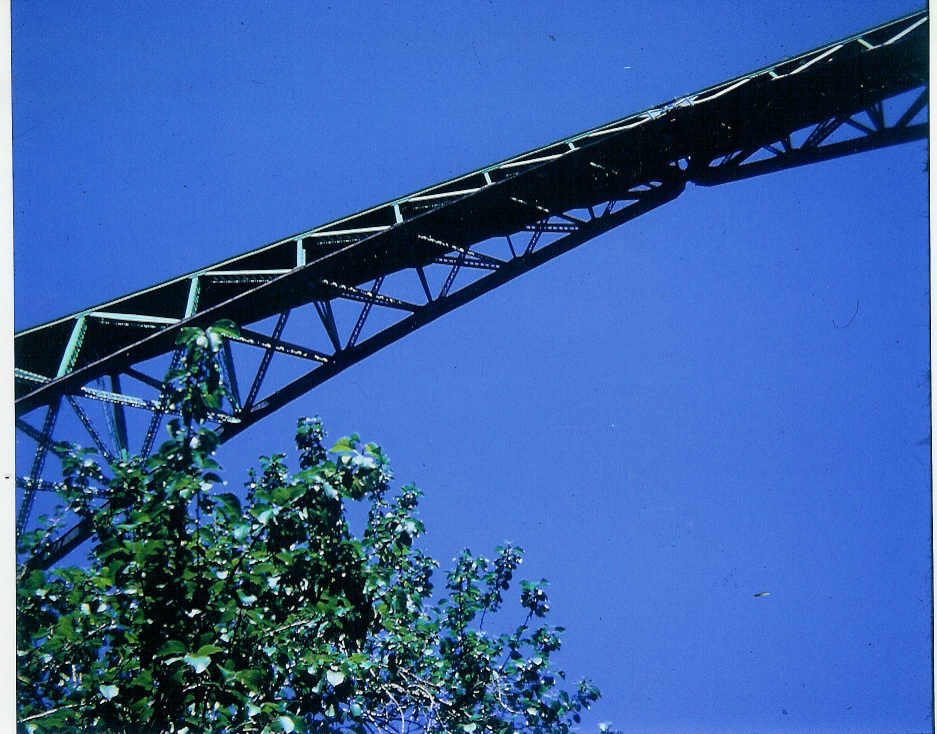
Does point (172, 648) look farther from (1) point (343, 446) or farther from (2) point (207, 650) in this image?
(1) point (343, 446)

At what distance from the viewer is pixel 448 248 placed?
7934mm

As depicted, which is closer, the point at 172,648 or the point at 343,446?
the point at 172,648

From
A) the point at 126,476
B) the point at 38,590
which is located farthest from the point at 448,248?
the point at 38,590

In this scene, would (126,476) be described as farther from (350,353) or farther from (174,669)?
(350,353)

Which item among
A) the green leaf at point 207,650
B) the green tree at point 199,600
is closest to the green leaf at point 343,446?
the green tree at point 199,600

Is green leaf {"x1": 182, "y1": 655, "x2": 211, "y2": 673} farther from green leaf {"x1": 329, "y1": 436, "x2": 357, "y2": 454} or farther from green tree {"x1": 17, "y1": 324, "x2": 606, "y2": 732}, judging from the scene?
green leaf {"x1": 329, "y1": 436, "x2": 357, "y2": 454}

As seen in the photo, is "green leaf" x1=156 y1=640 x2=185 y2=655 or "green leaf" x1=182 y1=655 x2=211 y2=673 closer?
"green leaf" x1=182 y1=655 x2=211 y2=673

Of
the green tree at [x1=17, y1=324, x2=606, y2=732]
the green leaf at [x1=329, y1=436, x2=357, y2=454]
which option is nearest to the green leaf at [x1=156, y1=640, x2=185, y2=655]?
the green tree at [x1=17, y1=324, x2=606, y2=732]

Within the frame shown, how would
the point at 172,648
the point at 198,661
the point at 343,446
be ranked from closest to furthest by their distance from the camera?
the point at 198,661, the point at 172,648, the point at 343,446

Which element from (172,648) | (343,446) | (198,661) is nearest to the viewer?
(198,661)

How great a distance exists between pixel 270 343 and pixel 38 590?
3003 mm

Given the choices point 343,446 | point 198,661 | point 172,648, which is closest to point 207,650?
point 198,661

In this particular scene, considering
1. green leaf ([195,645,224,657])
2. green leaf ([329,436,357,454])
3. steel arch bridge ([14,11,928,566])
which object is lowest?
green leaf ([195,645,224,657])

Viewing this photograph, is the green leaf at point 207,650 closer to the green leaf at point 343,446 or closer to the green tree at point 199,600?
the green tree at point 199,600
